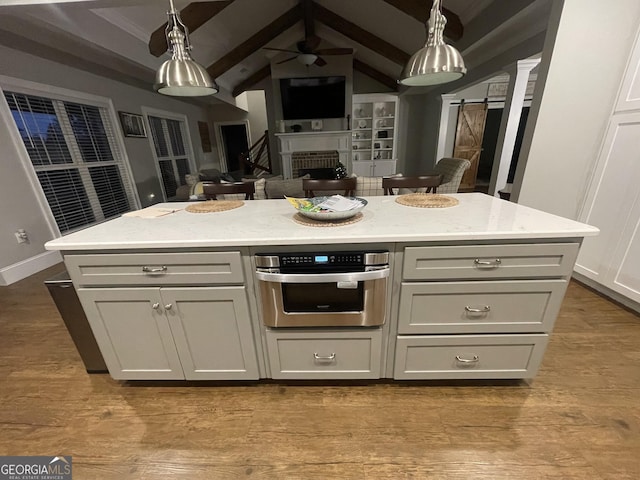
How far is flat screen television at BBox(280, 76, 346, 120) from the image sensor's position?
6434 mm

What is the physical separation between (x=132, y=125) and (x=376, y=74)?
5894mm

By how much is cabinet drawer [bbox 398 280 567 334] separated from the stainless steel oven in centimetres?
Result: 15

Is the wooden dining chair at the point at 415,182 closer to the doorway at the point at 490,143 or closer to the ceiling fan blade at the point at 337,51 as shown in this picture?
the doorway at the point at 490,143

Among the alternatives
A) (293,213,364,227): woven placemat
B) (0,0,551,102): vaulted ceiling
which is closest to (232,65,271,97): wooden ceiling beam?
(0,0,551,102): vaulted ceiling

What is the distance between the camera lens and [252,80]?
288 inches

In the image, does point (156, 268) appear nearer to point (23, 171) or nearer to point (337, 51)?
point (23, 171)

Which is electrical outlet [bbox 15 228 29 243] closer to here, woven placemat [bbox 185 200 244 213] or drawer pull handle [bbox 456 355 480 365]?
woven placemat [bbox 185 200 244 213]

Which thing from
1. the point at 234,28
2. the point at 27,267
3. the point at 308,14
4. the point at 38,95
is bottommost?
the point at 27,267

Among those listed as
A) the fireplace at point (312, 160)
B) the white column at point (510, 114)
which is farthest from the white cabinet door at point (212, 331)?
the fireplace at point (312, 160)

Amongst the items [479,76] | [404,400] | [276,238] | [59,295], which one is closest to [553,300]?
[404,400]

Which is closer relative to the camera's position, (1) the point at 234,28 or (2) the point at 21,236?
(2) the point at 21,236

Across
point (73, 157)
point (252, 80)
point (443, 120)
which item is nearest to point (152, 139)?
point (73, 157)

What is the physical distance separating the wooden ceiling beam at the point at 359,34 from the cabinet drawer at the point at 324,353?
19.2 feet

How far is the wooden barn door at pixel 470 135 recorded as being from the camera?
6324 mm
